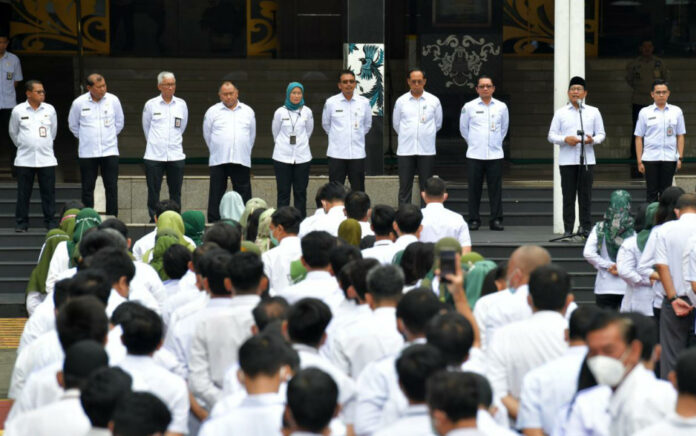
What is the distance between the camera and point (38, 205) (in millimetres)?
15586

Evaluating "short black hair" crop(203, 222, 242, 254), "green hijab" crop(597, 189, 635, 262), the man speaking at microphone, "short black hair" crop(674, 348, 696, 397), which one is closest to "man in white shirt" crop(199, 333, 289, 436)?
"short black hair" crop(674, 348, 696, 397)

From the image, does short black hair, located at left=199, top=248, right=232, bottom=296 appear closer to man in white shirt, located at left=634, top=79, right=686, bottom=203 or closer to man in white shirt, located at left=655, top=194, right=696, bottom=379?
man in white shirt, located at left=655, top=194, right=696, bottom=379

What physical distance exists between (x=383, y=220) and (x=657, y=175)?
7.05 m

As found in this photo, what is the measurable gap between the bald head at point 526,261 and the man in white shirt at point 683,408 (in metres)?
1.87

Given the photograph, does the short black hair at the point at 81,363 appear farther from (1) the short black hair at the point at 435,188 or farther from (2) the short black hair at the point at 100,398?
(1) the short black hair at the point at 435,188

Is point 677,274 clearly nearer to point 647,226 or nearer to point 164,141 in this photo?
point 647,226

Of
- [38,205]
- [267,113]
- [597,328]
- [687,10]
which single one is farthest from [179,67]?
[597,328]

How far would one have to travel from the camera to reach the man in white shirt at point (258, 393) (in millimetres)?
4777

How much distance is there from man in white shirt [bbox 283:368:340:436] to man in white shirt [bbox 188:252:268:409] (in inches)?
66.4

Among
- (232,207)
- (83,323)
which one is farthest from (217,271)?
(232,207)

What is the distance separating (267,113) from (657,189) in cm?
851

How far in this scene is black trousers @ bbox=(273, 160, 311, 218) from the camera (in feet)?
48.9

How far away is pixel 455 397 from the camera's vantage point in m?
4.34

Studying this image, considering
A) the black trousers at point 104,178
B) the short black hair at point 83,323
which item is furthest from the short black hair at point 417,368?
the black trousers at point 104,178
